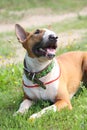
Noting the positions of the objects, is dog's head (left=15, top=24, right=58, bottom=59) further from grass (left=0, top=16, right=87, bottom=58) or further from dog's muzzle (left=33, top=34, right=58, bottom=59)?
grass (left=0, top=16, right=87, bottom=58)

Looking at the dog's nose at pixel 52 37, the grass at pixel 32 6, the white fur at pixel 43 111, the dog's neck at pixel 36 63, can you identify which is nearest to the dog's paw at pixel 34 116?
the white fur at pixel 43 111

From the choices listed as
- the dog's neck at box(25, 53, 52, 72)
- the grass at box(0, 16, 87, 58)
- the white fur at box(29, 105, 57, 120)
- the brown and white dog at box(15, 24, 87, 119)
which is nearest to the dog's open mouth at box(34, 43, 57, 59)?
the brown and white dog at box(15, 24, 87, 119)

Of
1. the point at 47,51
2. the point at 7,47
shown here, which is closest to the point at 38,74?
the point at 47,51

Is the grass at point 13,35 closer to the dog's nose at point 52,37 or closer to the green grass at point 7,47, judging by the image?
the green grass at point 7,47

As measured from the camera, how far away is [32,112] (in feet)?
20.5

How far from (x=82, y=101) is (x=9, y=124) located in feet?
3.95

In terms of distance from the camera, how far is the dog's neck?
6266mm

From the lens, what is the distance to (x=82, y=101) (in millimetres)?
6508

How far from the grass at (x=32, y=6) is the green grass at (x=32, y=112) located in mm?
10683


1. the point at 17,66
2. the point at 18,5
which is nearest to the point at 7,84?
the point at 17,66

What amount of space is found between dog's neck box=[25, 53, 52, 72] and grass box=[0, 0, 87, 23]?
11.7 metres

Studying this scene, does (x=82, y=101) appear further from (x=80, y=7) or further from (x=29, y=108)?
(x=80, y=7)

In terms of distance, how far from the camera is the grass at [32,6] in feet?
61.2

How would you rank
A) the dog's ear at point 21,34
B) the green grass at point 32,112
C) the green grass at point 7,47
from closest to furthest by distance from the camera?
the green grass at point 32,112, the dog's ear at point 21,34, the green grass at point 7,47
